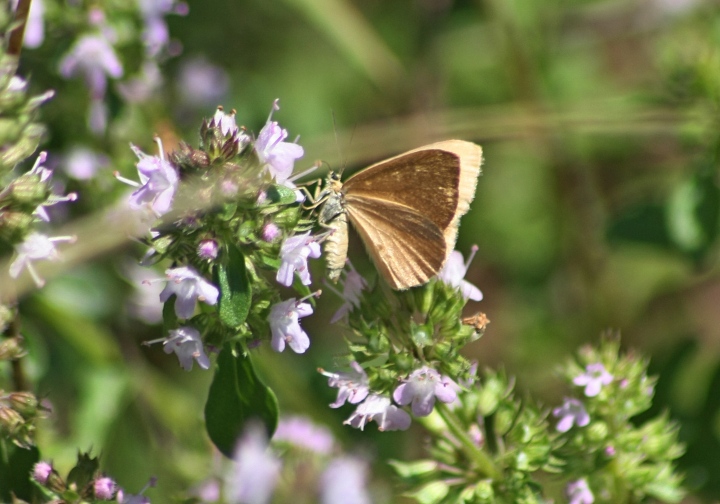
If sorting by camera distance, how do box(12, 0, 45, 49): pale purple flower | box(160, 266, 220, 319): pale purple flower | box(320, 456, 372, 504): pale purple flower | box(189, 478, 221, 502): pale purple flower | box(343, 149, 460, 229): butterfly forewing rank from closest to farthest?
box(320, 456, 372, 504): pale purple flower < box(160, 266, 220, 319): pale purple flower < box(343, 149, 460, 229): butterfly forewing < box(189, 478, 221, 502): pale purple flower < box(12, 0, 45, 49): pale purple flower

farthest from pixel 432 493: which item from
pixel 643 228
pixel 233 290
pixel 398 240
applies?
pixel 643 228

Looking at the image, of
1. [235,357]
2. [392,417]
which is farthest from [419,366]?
[235,357]

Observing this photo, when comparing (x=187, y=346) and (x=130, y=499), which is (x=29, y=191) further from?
(x=130, y=499)

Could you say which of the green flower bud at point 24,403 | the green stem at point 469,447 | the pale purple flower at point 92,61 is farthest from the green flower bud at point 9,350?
the pale purple flower at point 92,61

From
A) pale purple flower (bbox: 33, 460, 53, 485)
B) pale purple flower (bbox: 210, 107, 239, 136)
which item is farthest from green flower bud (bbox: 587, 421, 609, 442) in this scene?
pale purple flower (bbox: 33, 460, 53, 485)

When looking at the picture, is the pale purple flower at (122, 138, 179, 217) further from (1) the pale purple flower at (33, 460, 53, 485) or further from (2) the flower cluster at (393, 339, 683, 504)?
(2) the flower cluster at (393, 339, 683, 504)

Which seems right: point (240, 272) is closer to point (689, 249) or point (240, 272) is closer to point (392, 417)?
point (392, 417)
